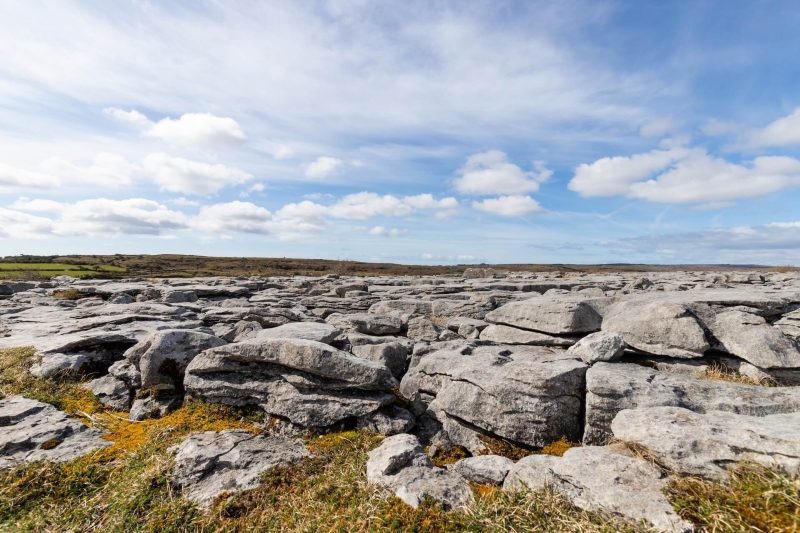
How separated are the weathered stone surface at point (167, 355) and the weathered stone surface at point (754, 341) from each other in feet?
60.9

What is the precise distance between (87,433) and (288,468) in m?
6.72

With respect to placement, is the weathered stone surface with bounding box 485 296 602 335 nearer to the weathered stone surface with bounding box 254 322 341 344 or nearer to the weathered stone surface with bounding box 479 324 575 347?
the weathered stone surface with bounding box 479 324 575 347

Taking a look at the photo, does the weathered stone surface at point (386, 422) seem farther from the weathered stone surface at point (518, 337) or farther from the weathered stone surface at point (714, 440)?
the weathered stone surface at point (518, 337)

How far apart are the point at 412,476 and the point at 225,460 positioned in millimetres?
4906

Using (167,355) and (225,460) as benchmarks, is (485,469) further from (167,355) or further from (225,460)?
(167,355)

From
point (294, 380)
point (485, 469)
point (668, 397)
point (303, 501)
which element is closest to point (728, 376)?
point (668, 397)

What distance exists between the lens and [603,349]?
1296cm

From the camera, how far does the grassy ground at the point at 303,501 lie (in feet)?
19.8

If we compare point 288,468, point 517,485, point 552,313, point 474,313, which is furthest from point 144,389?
point 474,313

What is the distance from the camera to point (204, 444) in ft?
33.9

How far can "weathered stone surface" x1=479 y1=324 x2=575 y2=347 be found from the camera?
54.7 ft

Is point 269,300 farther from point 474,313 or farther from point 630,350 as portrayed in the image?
point 630,350

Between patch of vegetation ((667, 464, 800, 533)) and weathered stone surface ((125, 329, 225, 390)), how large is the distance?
1445 centimetres

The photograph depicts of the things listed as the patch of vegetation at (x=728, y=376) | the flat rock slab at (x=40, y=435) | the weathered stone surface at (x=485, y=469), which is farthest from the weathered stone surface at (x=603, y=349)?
the flat rock slab at (x=40, y=435)
